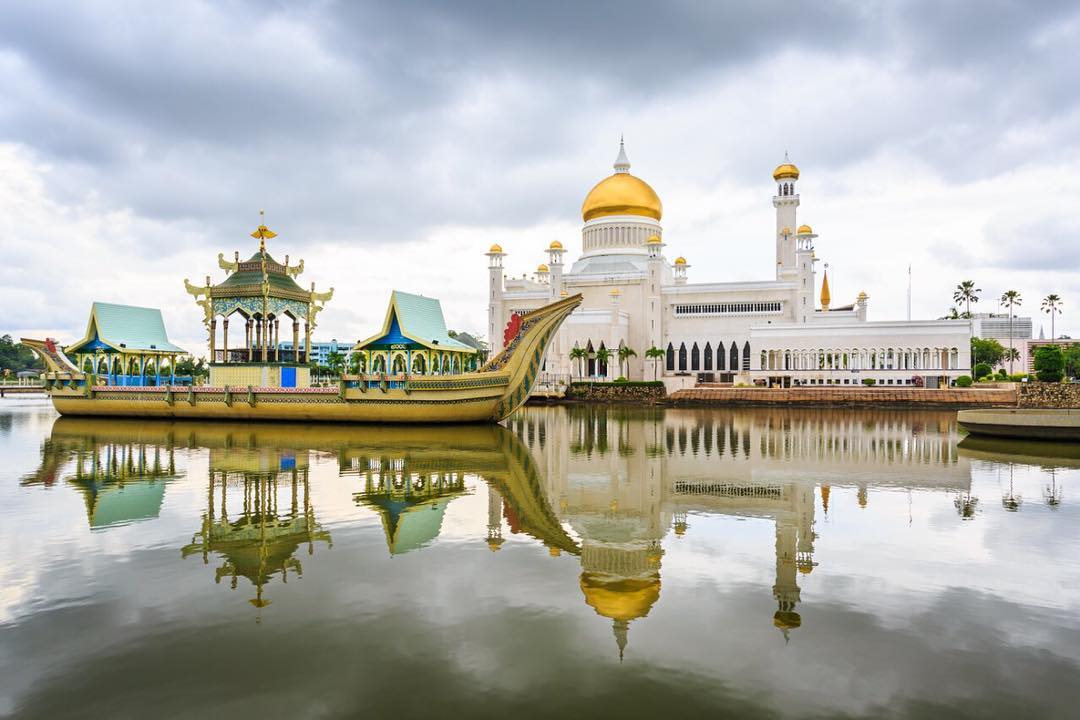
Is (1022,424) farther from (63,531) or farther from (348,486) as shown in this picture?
(63,531)

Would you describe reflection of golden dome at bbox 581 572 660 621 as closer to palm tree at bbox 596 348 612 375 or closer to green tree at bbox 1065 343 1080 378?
palm tree at bbox 596 348 612 375

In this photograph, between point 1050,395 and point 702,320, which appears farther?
point 702,320

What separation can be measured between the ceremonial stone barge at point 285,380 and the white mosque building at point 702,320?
24175 mm

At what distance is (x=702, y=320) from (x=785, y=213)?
38.3ft

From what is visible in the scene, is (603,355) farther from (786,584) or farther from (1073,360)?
(1073,360)

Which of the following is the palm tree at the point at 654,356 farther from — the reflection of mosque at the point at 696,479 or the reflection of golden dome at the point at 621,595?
the reflection of golden dome at the point at 621,595

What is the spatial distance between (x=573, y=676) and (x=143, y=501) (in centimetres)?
908

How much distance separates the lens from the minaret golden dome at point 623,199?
60.7 meters

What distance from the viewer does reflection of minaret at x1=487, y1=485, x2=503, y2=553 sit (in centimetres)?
869

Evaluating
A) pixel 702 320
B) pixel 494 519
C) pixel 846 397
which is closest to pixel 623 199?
pixel 702 320

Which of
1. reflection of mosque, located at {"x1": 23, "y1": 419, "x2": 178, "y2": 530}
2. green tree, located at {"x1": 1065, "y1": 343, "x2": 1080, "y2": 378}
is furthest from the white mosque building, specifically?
reflection of mosque, located at {"x1": 23, "y1": 419, "x2": 178, "y2": 530}

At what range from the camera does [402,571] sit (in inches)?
293

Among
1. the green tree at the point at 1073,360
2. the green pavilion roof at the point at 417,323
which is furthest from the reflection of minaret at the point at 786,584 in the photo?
the green tree at the point at 1073,360

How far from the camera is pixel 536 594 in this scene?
6.67 meters
